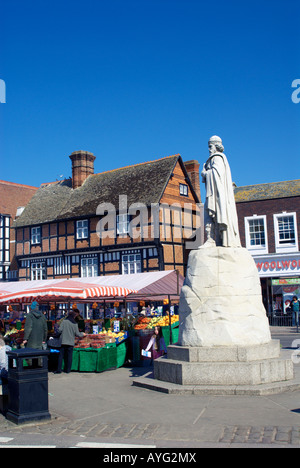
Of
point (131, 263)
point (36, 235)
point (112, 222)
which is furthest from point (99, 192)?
point (131, 263)

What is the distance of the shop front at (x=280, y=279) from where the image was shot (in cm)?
2595

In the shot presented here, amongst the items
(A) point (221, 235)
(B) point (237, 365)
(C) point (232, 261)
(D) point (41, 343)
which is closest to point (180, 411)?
(B) point (237, 365)

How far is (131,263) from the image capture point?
96.6 feet

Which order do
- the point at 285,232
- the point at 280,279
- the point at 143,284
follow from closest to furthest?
the point at 143,284, the point at 280,279, the point at 285,232

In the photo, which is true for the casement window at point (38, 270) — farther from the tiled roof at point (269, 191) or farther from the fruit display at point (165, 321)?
the fruit display at point (165, 321)

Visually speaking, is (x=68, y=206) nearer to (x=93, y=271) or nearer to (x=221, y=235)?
(x=93, y=271)

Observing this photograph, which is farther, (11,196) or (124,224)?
(11,196)

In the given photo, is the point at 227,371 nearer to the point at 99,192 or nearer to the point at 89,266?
the point at 89,266

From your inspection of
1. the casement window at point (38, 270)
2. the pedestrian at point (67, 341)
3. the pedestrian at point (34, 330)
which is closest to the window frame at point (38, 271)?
the casement window at point (38, 270)

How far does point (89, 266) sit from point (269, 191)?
12.9m

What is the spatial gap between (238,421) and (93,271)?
84.3 ft

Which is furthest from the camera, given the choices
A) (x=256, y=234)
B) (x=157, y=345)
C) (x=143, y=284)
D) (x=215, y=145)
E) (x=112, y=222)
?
(x=112, y=222)

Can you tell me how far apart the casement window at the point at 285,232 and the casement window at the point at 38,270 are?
55.7 feet

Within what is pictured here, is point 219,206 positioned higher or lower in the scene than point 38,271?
lower
